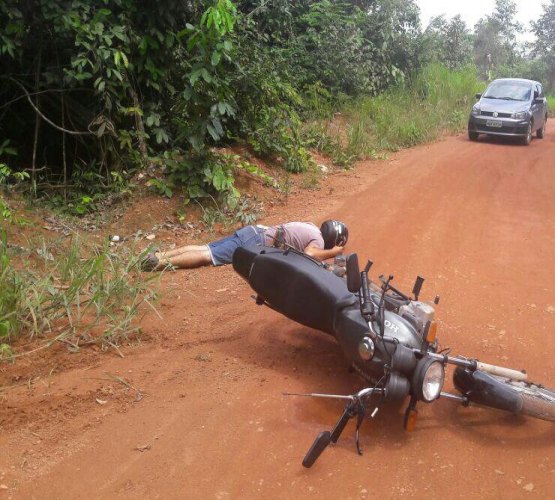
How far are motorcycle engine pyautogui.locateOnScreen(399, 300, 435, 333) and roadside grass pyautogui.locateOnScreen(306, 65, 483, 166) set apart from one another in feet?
25.5

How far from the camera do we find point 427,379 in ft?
11.0

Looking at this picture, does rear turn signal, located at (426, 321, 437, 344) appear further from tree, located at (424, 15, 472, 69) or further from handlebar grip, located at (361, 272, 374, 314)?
tree, located at (424, 15, 472, 69)

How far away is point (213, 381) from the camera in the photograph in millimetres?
4270

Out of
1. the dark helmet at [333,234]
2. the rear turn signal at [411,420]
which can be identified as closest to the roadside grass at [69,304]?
the dark helmet at [333,234]

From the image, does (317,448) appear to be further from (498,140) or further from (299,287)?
(498,140)

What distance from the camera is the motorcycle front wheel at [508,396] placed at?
347 centimetres

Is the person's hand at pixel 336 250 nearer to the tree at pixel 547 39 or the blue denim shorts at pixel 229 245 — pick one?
the blue denim shorts at pixel 229 245

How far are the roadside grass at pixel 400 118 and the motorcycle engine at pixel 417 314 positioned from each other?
777cm

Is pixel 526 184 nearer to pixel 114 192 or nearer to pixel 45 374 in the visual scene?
pixel 114 192

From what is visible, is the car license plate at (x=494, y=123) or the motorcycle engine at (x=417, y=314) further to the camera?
the car license plate at (x=494, y=123)

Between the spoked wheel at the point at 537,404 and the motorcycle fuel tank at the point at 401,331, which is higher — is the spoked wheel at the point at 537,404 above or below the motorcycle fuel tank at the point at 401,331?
below

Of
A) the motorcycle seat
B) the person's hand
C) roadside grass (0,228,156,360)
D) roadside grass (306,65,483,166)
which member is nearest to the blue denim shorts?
the person's hand

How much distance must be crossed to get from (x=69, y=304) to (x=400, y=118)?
10.7 metres

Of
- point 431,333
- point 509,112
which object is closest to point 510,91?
point 509,112
